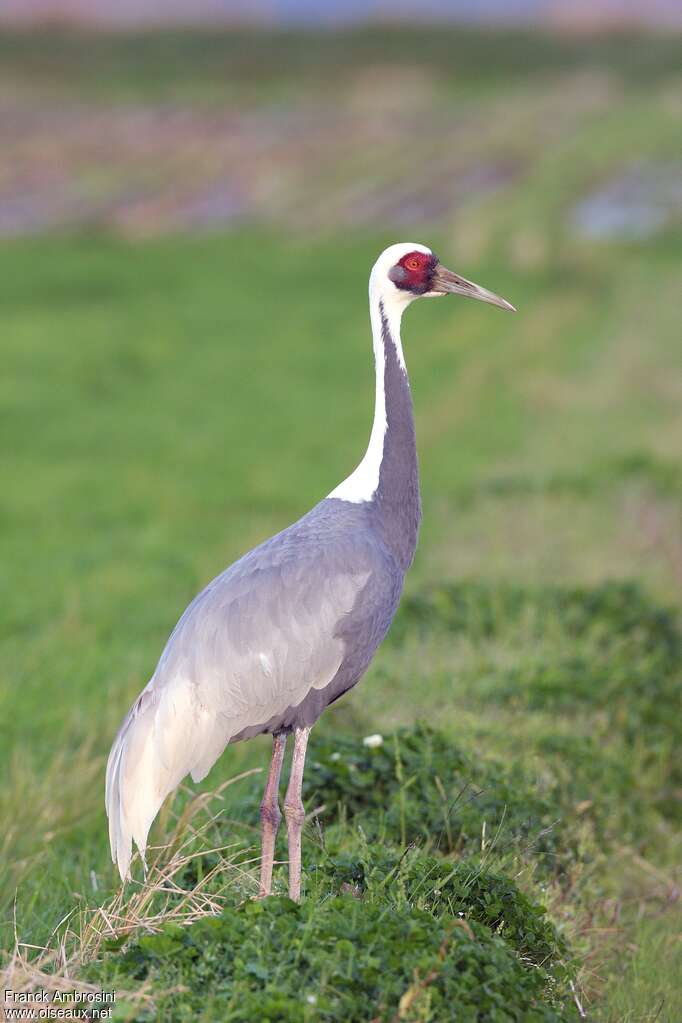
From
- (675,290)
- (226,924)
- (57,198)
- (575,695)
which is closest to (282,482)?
(575,695)

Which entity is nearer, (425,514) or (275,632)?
(275,632)

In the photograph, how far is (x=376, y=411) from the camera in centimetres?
528

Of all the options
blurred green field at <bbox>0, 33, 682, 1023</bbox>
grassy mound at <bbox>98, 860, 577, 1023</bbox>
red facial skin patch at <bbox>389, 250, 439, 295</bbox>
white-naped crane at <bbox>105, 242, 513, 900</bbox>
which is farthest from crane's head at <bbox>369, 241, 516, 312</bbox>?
grassy mound at <bbox>98, 860, 577, 1023</bbox>

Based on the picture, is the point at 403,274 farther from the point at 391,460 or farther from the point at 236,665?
the point at 236,665

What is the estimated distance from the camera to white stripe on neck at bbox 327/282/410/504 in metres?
5.25

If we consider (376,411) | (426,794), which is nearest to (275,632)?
(376,411)

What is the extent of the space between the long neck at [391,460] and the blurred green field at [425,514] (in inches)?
44.4

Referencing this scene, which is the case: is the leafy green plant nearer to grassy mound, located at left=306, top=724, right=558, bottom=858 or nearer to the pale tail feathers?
the pale tail feathers

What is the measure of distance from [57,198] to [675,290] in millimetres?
22299

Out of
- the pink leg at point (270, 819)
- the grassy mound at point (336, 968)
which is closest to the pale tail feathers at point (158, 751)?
the pink leg at point (270, 819)

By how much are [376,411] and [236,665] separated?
1029 millimetres

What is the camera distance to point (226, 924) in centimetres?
420

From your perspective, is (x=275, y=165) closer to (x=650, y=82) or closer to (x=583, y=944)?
(x=650, y=82)

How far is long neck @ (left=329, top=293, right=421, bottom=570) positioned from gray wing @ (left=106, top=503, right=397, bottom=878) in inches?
11.8
